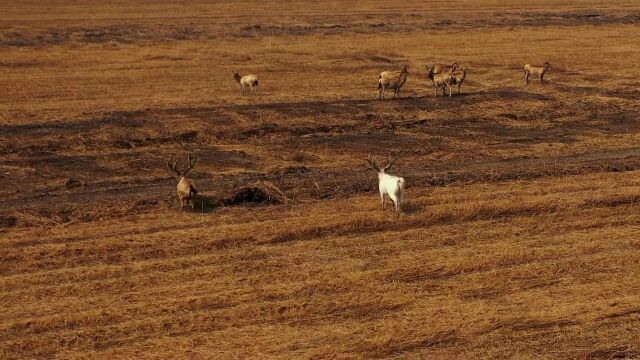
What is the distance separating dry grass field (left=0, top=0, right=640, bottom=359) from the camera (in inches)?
535

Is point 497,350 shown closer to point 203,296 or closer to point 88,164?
point 203,296

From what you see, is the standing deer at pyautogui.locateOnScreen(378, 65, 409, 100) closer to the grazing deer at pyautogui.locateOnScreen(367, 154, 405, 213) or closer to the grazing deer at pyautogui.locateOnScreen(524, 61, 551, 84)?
the grazing deer at pyautogui.locateOnScreen(524, 61, 551, 84)

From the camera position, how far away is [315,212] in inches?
748

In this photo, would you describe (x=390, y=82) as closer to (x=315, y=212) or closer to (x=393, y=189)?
(x=315, y=212)

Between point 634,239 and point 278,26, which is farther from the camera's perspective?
point 278,26

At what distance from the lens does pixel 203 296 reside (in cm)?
1461

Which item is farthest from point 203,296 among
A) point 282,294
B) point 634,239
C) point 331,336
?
point 634,239

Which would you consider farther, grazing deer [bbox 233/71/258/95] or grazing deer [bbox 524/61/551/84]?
grazing deer [bbox 524/61/551/84]

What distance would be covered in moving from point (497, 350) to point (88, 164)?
12632 mm

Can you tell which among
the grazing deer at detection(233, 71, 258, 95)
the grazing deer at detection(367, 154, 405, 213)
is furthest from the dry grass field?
the grazing deer at detection(233, 71, 258, 95)

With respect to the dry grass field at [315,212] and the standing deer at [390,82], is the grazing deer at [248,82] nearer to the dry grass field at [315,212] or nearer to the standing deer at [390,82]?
the dry grass field at [315,212]

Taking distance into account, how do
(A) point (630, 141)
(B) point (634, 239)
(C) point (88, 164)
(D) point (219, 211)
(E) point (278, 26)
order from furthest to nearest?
(E) point (278, 26)
(A) point (630, 141)
(C) point (88, 164)
(D) point (219, 211)
(B) point (634, 239)

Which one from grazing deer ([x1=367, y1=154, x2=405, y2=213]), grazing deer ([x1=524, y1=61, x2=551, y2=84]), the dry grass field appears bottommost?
the dry grass field

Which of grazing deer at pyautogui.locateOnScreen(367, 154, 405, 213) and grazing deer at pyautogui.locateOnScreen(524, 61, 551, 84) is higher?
grazing deer at pyautogui.locateOnScreen(524, 61, 551, 84)
